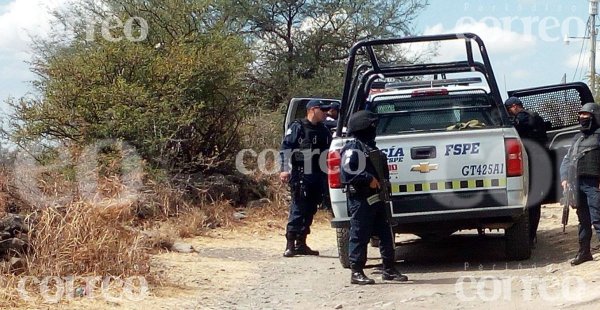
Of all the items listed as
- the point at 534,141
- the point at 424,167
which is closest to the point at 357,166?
the point at 424,167

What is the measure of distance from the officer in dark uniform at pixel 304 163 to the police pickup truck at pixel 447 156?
0.97 metres

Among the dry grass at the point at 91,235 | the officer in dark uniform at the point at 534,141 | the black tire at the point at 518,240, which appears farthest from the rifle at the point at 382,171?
the officer in dark uniform at the point at 534,141

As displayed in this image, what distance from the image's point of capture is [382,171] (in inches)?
281

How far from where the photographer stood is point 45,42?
14.1 m

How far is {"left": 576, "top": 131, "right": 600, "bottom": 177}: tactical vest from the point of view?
7.32 m

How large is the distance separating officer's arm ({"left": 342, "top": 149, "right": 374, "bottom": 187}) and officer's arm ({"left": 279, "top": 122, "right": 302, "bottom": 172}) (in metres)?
2.17

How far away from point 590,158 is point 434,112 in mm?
1503

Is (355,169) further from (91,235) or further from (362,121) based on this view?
(91,235)

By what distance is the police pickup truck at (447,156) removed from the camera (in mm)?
7422

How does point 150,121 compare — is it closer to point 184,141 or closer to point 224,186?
point 184,141

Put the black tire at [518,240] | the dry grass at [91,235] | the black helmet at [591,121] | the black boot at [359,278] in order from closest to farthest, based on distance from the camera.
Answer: the dry grass at [91,235] → the black boot at [359,278] → the black helmet at [591,121] → the black tire at [518,240]

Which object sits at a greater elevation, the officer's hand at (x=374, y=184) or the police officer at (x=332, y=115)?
the police officer at (x=332, y=115)

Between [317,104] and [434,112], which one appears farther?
[317,104]

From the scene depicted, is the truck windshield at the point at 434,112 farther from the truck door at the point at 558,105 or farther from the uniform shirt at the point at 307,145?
the truck door at the point at 558,105
